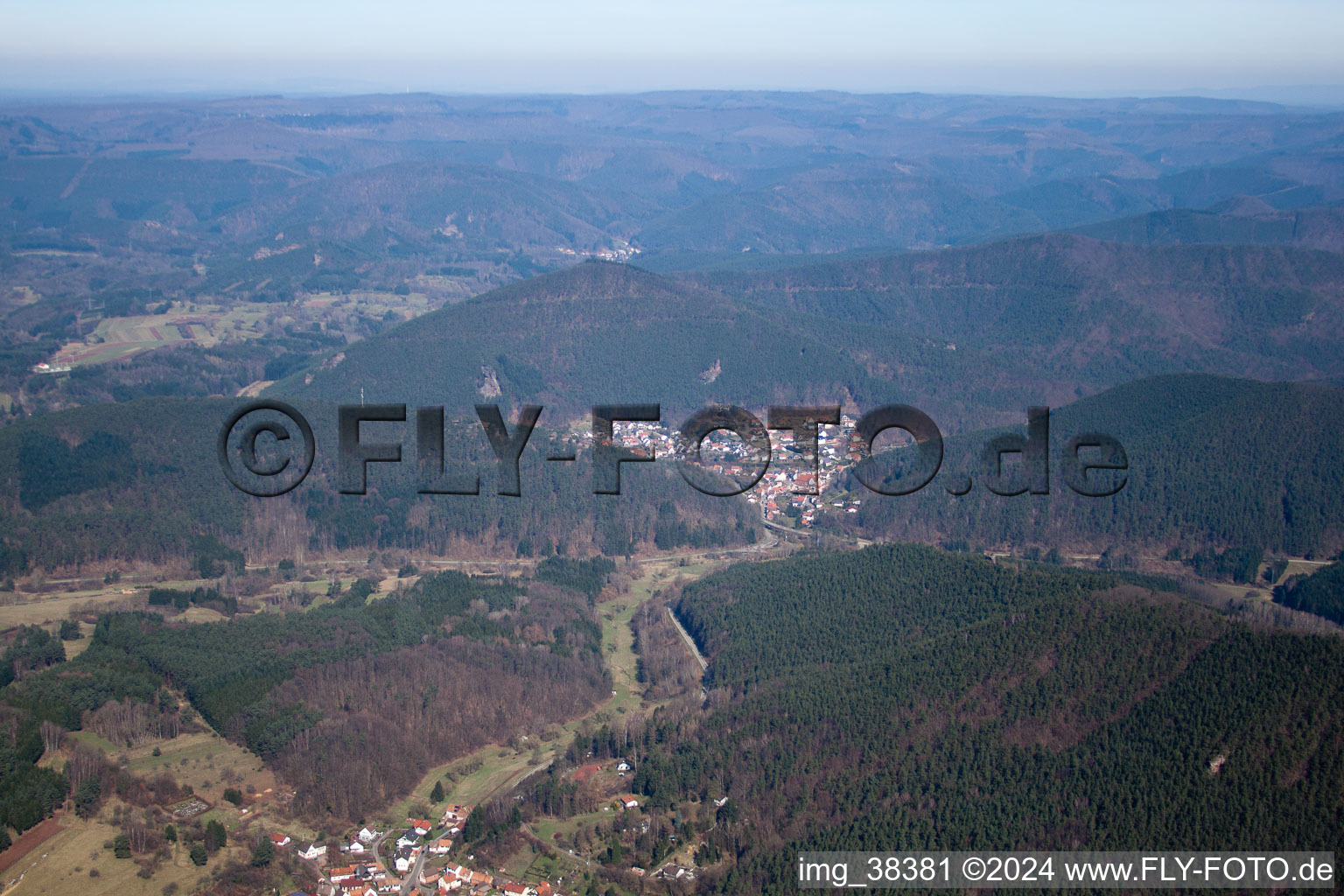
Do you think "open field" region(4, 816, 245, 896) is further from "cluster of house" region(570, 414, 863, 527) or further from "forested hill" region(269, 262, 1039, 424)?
"forested hill" region(269, 262, 1039, 424)

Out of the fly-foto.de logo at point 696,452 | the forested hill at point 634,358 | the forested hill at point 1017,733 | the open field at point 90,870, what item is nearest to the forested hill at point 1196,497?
the fly-foto.de logo at point 696,452

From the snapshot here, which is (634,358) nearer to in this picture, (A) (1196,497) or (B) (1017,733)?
(A) (1196,497)

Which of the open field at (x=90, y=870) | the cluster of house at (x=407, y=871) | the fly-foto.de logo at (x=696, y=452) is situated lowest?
the cluster of house at (x=407, y=871)

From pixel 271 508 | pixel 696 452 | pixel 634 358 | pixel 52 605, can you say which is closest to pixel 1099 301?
pixel 634 358

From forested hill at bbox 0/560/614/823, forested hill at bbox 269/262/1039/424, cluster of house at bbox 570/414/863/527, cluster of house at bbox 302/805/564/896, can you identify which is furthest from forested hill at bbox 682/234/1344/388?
cluster of house at bbox 302/805/564/896

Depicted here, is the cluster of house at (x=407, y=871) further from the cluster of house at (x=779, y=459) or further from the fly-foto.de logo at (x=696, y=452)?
the cluster of house at (x=779, y=459)
